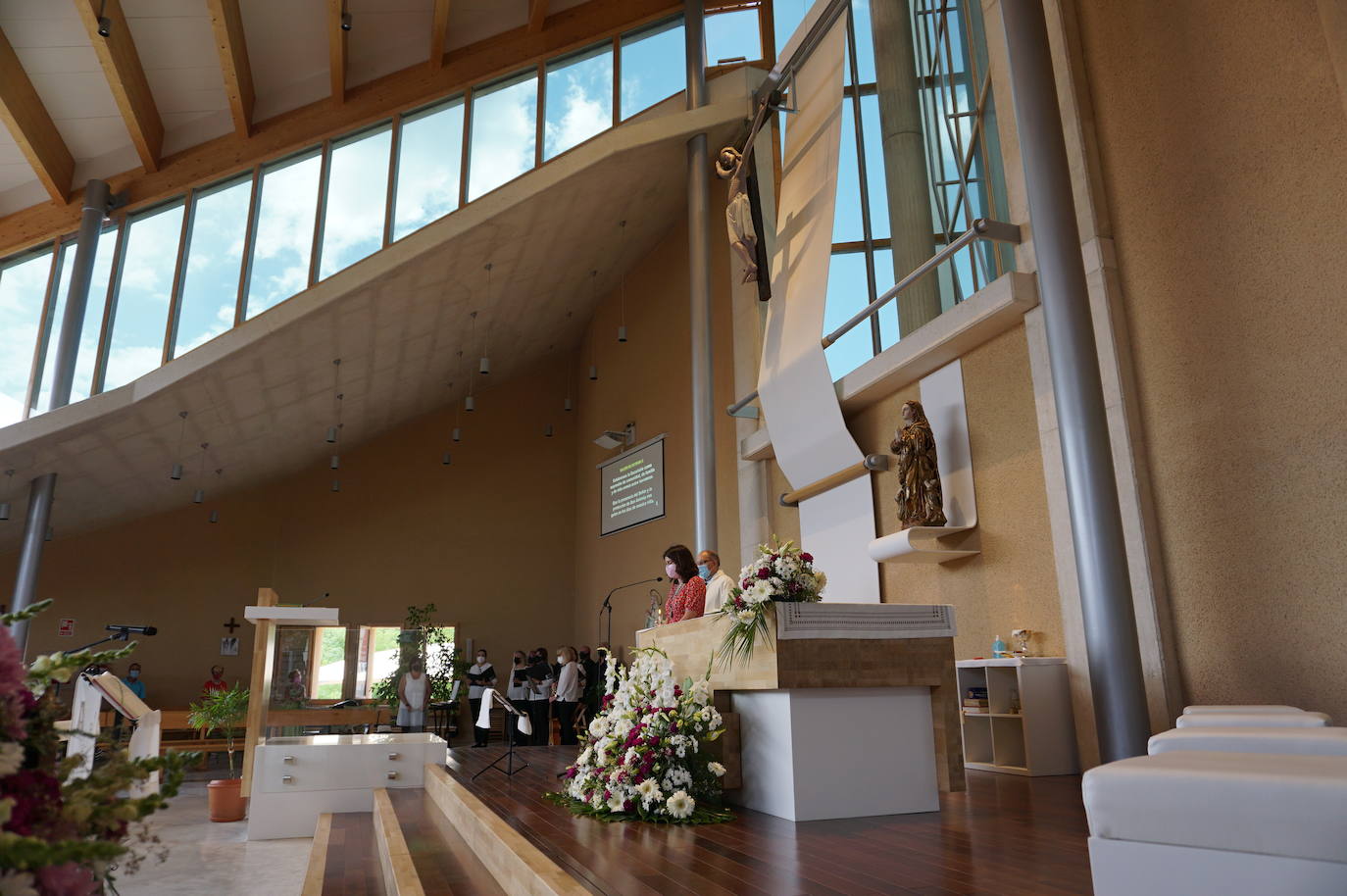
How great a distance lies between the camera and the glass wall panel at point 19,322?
10492mm

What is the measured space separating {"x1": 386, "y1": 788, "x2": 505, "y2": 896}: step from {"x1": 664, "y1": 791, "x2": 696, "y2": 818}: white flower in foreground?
2.66 ft

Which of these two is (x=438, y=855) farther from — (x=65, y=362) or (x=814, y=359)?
(x=65, y=362)

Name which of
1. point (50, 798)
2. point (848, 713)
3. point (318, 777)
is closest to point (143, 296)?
point (318, 777)

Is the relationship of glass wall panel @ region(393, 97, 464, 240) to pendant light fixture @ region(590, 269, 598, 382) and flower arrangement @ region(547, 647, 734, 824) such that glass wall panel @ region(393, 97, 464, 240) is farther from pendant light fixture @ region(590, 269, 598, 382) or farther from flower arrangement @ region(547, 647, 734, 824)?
flower arrangement @ region(547, 647, 734, 824)

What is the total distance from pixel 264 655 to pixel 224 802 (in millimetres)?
1164

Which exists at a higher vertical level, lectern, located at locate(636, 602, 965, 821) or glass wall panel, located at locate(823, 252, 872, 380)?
glass wall panel, located at locate(823, 252, 872, 380)

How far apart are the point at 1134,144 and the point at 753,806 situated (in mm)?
4612

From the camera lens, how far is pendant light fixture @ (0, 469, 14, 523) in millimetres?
10414

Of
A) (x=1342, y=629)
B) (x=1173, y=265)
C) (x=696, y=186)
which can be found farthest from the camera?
(x=696, y=186)

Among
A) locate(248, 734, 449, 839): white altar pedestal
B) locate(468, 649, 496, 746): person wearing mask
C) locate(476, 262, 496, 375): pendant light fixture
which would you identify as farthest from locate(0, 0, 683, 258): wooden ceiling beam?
locate(248, 734, 449, 839): white altar pedestal

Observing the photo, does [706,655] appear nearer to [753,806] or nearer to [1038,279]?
[753,806]

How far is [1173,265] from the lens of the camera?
207 inches

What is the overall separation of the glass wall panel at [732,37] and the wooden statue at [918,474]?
7.11 metres

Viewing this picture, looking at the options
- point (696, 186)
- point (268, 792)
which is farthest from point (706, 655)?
point (696, 186)
